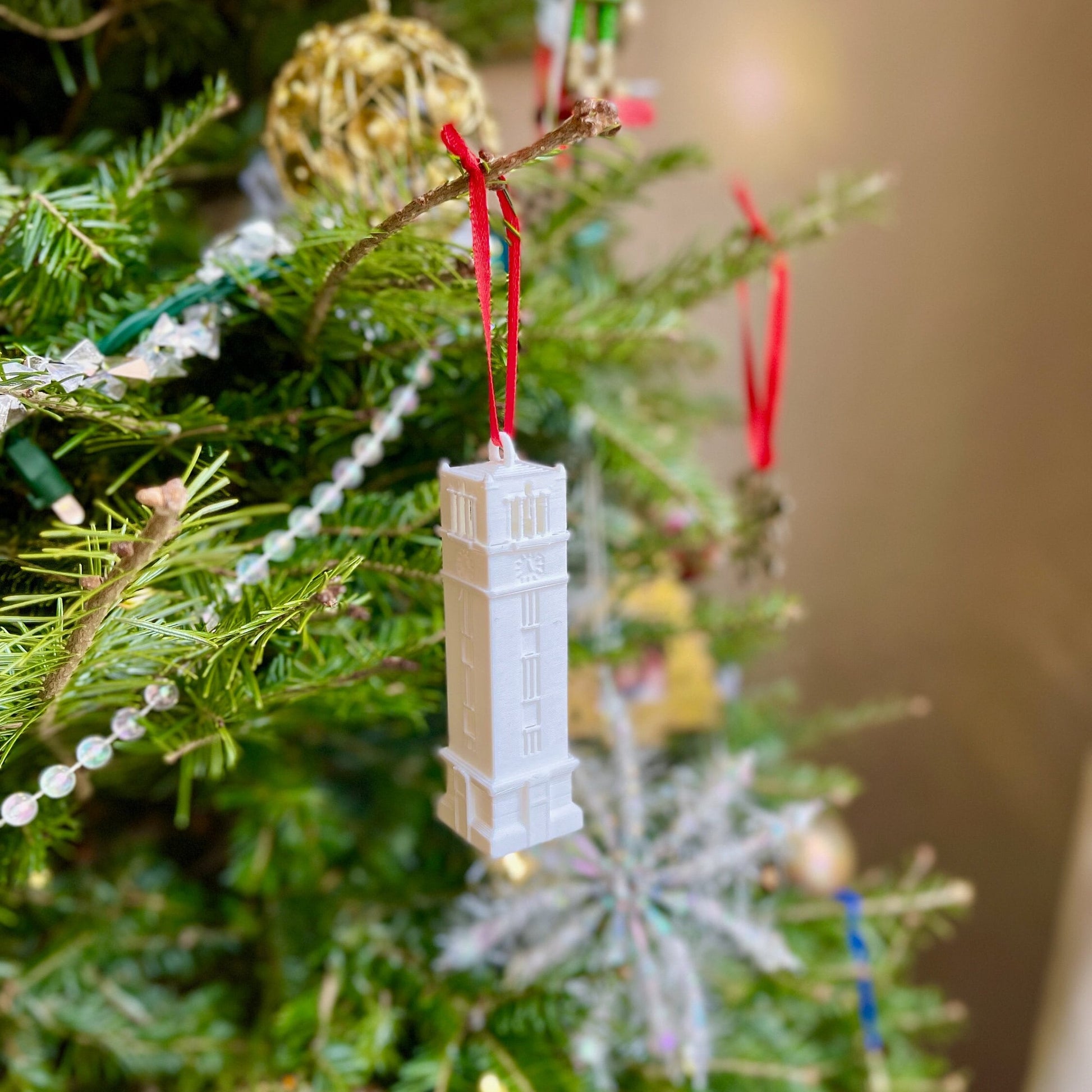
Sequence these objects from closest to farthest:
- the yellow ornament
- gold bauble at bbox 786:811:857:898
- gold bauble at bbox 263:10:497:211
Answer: gold bauble at bbox 263:10:497:211 < the yellow ornament < gold bauble at bbox 786:811:857:898

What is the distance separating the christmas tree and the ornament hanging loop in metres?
0.03

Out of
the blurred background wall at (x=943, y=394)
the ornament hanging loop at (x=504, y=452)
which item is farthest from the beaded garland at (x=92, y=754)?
the blurred background wall at (x=943, y=394)

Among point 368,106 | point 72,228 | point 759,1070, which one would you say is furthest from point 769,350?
point 759,1070

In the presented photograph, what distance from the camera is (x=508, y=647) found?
246 mm

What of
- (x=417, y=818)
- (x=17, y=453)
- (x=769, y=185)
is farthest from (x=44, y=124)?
(x=769, y=185)

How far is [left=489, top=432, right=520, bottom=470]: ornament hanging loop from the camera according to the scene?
25cm

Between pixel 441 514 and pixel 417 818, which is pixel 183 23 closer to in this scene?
pixel 441 514

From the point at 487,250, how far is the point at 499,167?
0.02m

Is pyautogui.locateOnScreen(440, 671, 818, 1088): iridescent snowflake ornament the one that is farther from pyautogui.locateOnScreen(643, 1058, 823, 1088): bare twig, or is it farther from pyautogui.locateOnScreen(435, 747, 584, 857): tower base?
pyautogui.locateOnScreen(435, 747, 584, 857): tower base

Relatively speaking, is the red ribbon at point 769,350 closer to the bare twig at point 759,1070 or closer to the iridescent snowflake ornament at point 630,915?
the iridescent snowflake ornament at point 630,915

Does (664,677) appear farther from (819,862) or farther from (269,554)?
(269,554)

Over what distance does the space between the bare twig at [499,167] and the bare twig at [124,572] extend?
95 millimetres

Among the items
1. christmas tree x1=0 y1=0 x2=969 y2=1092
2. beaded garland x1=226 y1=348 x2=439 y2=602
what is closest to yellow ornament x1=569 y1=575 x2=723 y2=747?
christmas tree x1=0 y1=0 x2=969 y2=1092

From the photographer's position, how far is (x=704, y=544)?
62 cm
